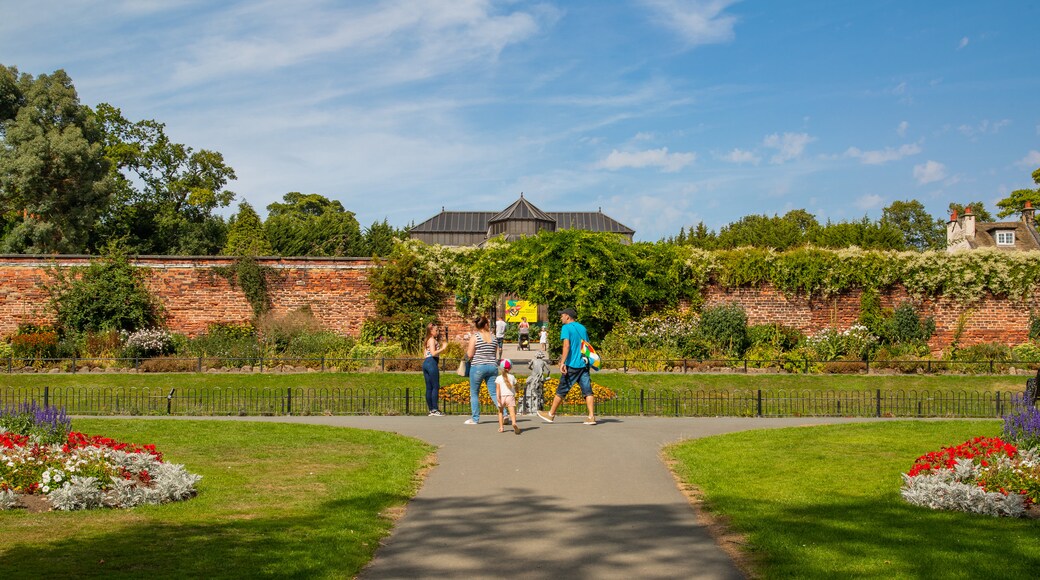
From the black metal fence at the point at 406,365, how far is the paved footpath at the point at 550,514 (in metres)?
9.36

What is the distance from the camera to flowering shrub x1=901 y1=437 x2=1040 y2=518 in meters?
8.16

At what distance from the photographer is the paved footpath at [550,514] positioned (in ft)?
22.1

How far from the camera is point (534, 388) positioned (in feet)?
53.3

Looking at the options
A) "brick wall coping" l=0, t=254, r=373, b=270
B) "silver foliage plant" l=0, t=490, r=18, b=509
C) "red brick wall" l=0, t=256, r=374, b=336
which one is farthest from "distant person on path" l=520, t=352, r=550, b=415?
"brick wall coping" l=0, t=254, r=373, b=270

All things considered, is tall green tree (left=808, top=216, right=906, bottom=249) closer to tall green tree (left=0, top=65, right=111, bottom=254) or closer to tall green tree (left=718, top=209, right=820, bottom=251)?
tall green tree (left=718, top=209, right=820, bottom=251)

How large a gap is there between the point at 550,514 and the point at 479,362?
6.39m

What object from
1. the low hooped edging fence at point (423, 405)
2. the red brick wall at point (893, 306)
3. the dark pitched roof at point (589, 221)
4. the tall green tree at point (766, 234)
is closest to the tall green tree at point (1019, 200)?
the tall green tree at point (766, 234)

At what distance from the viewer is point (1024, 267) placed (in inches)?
1113

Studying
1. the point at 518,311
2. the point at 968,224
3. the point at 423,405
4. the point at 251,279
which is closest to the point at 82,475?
the point at 423,405

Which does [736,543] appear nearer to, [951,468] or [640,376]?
[951,468]

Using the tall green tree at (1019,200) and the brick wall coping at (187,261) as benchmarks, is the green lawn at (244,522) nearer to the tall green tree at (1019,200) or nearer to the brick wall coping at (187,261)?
the brick wall coping at (187,261)

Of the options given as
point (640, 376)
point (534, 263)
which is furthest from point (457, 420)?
point (534, 263)

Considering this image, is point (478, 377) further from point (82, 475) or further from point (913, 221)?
point (913, 221)

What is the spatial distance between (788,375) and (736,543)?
15.9 meters
